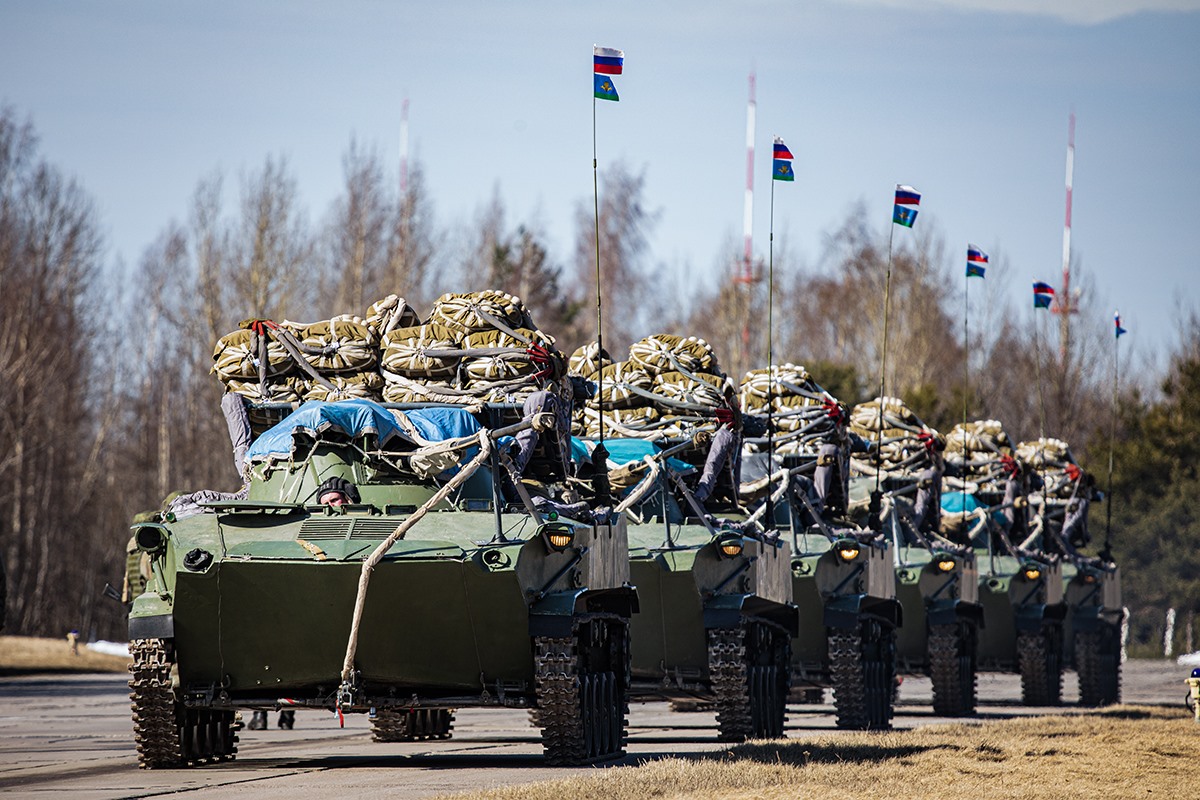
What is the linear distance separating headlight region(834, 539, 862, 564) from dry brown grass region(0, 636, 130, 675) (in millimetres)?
20639

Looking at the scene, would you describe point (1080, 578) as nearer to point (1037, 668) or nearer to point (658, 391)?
point (1037, 668)

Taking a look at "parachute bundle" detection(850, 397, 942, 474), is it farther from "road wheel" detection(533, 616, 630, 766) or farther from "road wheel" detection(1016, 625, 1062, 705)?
"road wheel" detection(533, 616, 630, 766)

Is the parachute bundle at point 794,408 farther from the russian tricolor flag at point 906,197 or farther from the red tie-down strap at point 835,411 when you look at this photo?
the russian tricolor flag at point 906,197

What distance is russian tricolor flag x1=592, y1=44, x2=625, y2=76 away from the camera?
20.0 m

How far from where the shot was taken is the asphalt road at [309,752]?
526 inches

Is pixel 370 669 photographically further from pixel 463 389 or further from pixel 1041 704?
pixel 1041 704

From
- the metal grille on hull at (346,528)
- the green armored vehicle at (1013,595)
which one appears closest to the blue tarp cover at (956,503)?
the green armored vehicle at (1013,595)

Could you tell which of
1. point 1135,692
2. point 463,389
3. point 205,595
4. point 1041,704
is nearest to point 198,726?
point 205,595

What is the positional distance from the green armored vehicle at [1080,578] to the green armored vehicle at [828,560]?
7926 mm

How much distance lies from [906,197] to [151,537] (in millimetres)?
14607

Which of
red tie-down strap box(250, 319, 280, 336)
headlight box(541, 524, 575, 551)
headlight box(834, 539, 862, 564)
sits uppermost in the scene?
red tie-down strap box(250, 319, 280, 336)

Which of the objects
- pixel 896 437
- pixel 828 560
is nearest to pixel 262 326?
pixel 828 560

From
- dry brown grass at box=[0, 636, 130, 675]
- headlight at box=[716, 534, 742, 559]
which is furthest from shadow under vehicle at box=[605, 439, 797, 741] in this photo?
dry brown grass at box=[0, 636, 130, 675]

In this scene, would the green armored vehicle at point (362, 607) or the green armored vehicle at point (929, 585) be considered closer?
the green armored vehicle at point (362, 607)
